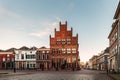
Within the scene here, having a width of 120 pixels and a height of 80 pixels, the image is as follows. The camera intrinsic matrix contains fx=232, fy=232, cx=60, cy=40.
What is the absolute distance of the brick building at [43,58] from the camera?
350 feet

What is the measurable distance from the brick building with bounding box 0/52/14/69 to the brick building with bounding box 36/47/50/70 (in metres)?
14.1

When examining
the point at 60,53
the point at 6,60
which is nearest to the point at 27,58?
the point at 6,60

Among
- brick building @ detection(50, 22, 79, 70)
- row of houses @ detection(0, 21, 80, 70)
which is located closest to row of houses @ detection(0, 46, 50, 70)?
row of houses @ detection(0, 21, 80, 70)

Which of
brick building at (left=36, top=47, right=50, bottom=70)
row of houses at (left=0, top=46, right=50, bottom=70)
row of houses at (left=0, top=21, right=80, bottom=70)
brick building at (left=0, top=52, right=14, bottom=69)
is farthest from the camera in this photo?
brick building at (left=0, top=52, right=14, bottom=69)

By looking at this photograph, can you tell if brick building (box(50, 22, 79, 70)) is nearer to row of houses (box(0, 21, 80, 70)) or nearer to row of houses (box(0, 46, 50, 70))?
row of houses (box(0, 21, 80, 70))

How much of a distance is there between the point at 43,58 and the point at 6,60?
19471 mm

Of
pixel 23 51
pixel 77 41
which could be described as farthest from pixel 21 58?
pixel 77 41

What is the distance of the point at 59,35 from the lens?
102062mm

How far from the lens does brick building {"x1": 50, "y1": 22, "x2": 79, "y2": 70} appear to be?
101062mm

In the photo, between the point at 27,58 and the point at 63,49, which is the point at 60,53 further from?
the point at 27,58

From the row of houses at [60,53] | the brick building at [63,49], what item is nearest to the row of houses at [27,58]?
the row of houses at [60,53]

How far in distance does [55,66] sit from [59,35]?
13723 millimetres

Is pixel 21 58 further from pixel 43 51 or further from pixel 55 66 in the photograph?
pixel 55 66

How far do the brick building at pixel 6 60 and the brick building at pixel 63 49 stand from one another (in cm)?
2276
